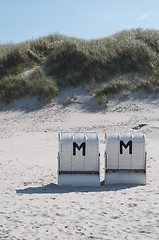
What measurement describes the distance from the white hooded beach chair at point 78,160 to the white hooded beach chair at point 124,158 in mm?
228

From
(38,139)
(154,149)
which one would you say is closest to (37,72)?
(38,139)

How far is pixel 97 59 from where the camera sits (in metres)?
22.7

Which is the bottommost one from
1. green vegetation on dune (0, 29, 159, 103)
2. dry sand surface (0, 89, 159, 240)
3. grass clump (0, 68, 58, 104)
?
dry sand surface (0, 89, 159, 240)

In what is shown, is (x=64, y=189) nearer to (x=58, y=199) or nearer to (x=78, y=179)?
(x=78, y=179)

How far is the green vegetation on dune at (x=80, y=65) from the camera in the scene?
21.2 meters

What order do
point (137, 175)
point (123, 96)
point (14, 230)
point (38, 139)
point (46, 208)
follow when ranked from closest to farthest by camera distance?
point (14, 230) < point (46, 208) < point (137, 175) < point (38, 139) < point (123, 96)

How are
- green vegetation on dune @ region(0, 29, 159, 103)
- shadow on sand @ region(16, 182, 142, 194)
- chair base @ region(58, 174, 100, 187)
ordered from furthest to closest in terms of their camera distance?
1. green vegetation on dune @ region(0, 29, 159, 103)
2. chair base @ region(58, 174, 100, 187)
3. shadow on sand @ region(16, 182, 142, 194)

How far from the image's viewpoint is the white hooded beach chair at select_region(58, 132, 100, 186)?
9.49 meters

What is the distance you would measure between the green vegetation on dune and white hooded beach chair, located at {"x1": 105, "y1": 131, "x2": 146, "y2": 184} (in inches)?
425

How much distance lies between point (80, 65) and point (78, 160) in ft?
44.1

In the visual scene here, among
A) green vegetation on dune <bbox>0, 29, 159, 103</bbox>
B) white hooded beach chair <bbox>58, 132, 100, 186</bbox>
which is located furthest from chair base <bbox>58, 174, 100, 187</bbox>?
green vegetation on dune <bbox>0, 29, 159, 103</bbox>

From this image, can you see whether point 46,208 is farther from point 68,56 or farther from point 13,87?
point 68,56

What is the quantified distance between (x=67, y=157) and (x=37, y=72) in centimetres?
1340

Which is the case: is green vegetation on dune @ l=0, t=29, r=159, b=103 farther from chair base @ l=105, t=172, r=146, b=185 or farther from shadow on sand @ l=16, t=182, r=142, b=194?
shadow on sand @ l=16, t=182, r=142, b=194
